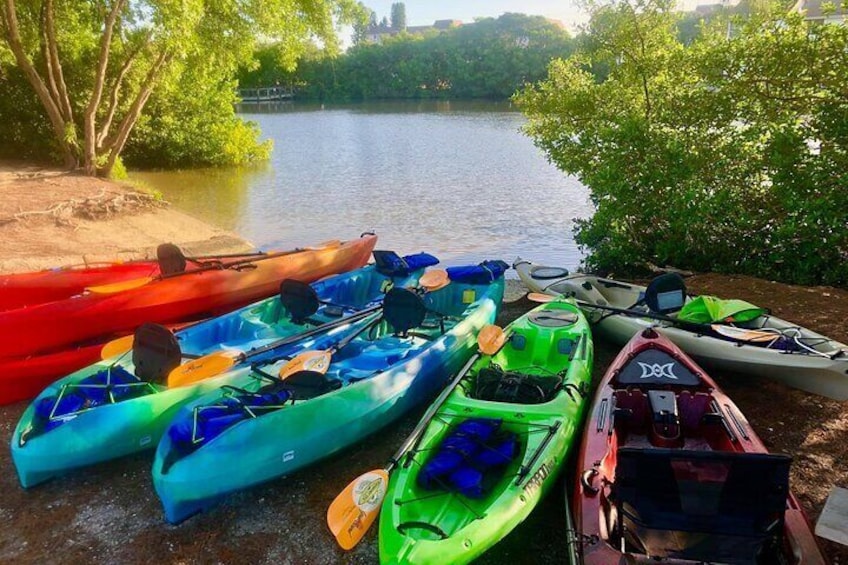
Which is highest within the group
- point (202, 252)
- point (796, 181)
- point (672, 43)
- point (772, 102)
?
point (672, 43)

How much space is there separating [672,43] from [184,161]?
15.9m

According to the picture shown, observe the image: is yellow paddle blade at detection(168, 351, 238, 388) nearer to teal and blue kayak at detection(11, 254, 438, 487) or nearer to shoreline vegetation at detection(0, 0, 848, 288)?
teal and blue kayak at detection(11, 254, 438, 487)

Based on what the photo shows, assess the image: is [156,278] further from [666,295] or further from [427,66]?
[427,66]

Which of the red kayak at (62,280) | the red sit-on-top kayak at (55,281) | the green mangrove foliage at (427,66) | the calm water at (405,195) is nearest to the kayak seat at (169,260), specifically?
the red kayak at (62,280)

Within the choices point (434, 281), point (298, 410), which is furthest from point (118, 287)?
point (434, 281)

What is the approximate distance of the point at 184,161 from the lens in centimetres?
1998

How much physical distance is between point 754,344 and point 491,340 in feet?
7.28

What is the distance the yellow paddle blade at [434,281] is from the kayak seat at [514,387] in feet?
6.95

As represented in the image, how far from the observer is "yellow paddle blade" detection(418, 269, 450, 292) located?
685 cm

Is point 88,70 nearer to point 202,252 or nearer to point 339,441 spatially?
point 202,252

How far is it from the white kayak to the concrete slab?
7.44 feet

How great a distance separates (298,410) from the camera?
4.12 m

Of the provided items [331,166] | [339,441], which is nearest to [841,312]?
[339,441]

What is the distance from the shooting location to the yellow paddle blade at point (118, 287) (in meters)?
6.09
